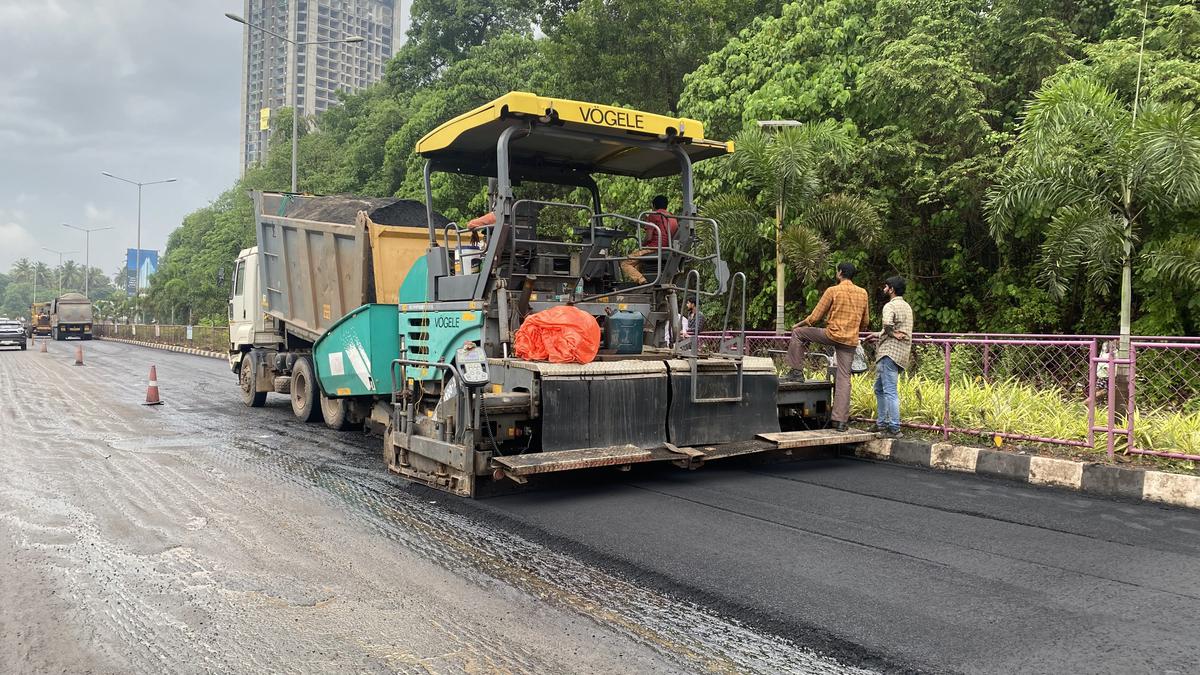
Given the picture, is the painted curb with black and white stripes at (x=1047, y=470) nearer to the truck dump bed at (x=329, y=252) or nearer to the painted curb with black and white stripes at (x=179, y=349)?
the truck dump bed at (x=329, y=252)

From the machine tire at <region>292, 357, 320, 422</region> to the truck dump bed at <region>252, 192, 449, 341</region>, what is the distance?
1.40ft

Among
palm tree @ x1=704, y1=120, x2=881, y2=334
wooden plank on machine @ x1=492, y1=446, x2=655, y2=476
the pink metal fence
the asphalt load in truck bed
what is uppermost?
palm tree @ x1=704, y1=120, x2=881, y2=334

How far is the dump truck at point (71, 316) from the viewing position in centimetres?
4625

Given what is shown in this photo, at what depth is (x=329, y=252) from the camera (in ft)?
32.0

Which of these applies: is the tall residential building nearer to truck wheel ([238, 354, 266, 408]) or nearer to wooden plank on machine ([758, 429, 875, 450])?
truck wheel ([238, 354, 266, 408])

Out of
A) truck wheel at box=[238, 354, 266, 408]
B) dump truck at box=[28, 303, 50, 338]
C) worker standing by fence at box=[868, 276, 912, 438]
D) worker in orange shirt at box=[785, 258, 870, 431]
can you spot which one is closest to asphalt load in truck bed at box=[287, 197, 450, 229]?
truck wheel at box=[238, 354, 266, 408]

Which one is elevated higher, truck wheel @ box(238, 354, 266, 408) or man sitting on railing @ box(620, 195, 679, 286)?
man sitting on railing @ box(620, 195, 679, 286)

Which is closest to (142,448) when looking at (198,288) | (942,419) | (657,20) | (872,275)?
(942,419)

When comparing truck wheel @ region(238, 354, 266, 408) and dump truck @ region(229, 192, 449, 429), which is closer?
dump truck @ region(229, 192, 449, 429)

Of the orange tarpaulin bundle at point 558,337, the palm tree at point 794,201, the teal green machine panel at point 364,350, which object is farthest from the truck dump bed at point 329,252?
the palm tree at point 794,201

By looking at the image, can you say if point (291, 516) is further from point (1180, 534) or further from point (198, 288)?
point (198, 288)

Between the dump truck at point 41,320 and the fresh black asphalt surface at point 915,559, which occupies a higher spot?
the dump truck at point 41,320

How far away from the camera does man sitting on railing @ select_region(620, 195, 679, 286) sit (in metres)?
7.28

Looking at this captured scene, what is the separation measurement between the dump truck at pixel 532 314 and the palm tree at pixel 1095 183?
16.8ft
